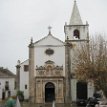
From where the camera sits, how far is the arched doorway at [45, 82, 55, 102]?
64.2 metres

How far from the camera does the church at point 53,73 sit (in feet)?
208

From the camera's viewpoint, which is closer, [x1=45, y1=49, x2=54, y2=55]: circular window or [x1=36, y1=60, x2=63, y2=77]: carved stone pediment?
[x1=36, y1=60, x2=63, y2=77]: carved stone pediment

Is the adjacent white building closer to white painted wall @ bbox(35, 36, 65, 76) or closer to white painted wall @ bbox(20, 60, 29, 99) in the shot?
white painted wall @ bbox(20, 60, 29, 99)

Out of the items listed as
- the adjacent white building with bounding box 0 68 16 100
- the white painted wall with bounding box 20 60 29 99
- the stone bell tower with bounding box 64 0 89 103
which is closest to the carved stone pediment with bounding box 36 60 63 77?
the stone bell tower with bounding box 64 0 89 103

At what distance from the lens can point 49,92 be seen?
64875 mm

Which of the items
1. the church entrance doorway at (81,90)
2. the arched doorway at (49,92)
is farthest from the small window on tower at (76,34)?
the arched doorway at (49,92)

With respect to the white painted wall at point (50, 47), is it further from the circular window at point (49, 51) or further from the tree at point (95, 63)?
the tree at point (95, 63)

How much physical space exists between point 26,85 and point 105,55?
2204 centimetres

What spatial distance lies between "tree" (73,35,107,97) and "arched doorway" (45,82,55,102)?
34.6ft

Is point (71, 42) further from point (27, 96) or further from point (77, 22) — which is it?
point (27, 96)

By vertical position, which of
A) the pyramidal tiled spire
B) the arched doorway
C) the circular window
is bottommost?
the arched doorway

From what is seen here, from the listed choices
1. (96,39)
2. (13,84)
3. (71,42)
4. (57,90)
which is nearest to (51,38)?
(71,42)

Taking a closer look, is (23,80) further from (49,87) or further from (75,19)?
(75,19)

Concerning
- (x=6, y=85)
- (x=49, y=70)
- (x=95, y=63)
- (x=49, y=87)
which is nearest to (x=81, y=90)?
(x=49, y=87)
